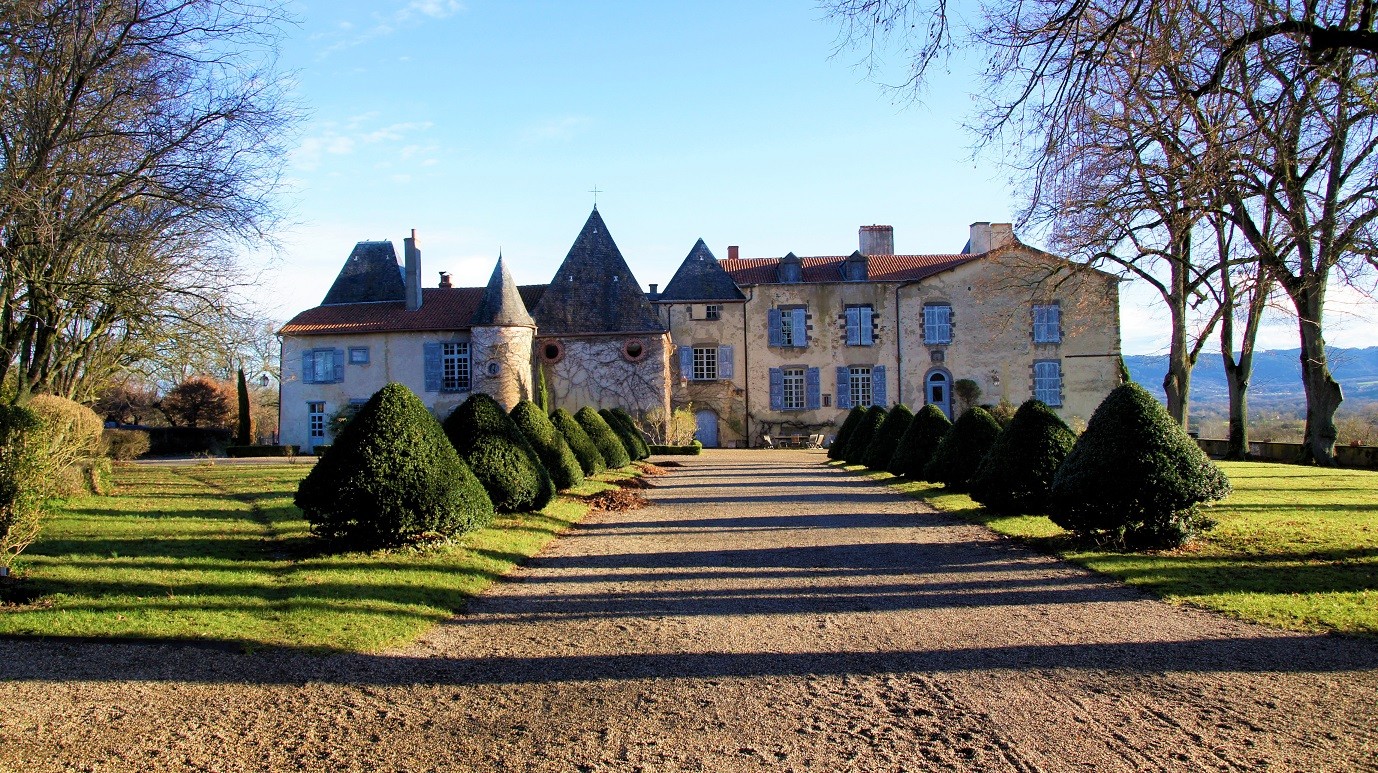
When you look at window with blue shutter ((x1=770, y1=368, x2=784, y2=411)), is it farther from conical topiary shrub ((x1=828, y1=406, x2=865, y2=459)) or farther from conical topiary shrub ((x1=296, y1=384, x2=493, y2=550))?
conical topiary shrub ((x1=296, y1=384, x2=493, y2=550))

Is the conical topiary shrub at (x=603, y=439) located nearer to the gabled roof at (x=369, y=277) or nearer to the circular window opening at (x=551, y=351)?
the circular window opening at (x=551, y=351)

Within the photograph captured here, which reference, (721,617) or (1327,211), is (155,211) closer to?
(721,617)

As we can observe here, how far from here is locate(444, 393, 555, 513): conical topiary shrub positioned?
1180 cm

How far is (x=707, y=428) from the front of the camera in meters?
40.3

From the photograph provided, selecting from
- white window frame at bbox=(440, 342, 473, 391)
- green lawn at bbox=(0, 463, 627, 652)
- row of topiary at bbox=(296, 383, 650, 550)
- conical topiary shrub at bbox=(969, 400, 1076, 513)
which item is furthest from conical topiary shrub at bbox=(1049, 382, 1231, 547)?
white window frame at bbox=(440, 342, 473, 391)

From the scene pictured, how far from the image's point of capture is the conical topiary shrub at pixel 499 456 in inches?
465

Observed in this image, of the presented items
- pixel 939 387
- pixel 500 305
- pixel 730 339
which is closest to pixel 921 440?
pixel 500 305

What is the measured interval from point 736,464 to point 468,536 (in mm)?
17951

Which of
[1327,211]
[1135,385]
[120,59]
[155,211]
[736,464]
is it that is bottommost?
[736,464]

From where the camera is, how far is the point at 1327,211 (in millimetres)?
12516

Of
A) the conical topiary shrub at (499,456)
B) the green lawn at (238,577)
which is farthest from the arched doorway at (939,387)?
the green lawn at (238,577)

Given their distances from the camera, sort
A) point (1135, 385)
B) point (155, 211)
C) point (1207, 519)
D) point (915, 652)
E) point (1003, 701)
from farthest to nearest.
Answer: point (155, 211)
point (1135, 385)
point (1207, 519)
point (915, 652)
point (1003, 701)

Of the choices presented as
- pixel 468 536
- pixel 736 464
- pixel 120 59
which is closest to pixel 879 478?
pixel 736 464

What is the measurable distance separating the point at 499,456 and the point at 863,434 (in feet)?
49.1
